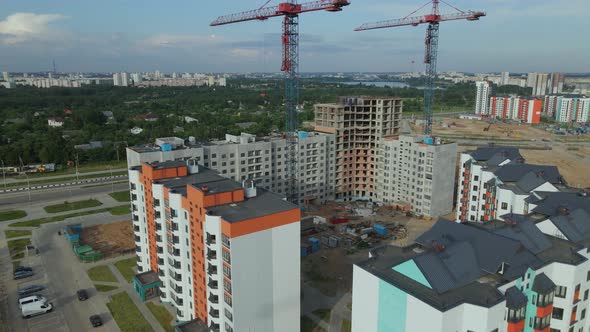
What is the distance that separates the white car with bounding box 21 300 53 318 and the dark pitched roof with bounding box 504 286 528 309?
41269mm

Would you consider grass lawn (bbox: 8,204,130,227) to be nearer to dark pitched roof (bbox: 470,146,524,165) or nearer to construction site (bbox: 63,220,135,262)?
construction site (bbox: 63,220,135,262)

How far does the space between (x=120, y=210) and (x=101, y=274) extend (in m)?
24.7

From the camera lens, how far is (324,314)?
39875mm

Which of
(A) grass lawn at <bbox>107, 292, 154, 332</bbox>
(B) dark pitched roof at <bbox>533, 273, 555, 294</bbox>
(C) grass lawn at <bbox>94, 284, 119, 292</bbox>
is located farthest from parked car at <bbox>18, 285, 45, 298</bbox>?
(B) dark pitched roof at <bbox>533, 273, 555, 294</bbox>

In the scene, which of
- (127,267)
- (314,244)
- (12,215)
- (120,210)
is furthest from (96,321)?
(12,215)

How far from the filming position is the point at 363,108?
75.1m

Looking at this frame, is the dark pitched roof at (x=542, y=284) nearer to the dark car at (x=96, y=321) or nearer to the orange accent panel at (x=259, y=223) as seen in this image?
the orange accent panel at (x=259, y=223)

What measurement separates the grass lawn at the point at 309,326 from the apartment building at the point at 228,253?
3.28 meters

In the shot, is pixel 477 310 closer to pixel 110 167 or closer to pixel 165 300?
pixel 165 300

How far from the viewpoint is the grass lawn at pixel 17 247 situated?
53156mm

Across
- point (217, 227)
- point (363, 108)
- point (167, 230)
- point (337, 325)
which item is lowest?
point (337, 325)

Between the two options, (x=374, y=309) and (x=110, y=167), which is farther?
(x=110, y=167)

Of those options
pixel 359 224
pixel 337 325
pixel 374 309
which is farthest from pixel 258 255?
pixel 359 224

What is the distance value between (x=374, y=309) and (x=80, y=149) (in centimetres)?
10427
